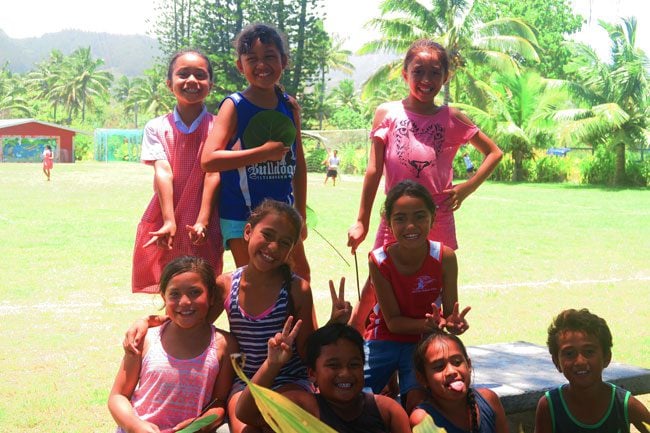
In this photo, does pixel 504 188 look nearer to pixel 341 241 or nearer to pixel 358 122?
pixel 341 241

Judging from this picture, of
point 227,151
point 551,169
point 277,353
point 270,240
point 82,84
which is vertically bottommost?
point 277,353

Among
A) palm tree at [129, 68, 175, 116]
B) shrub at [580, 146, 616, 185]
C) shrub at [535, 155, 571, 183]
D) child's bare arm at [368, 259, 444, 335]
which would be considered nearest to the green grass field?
child's bare arm at [368, 259, 444, 335]

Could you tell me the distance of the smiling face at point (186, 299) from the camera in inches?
106

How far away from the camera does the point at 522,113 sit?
30.0 metres

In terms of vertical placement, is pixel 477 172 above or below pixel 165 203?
above

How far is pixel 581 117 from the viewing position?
27.2 metres

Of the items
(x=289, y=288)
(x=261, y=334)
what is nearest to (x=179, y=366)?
(x=261, y=334)

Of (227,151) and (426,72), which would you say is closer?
(227,151)

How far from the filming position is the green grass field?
4.44 meters

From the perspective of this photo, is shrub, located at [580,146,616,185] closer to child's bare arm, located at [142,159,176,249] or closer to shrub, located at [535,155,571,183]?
shrub, located at [535,155,571,183]

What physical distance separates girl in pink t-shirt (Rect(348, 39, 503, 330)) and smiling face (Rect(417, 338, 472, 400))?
0.99m

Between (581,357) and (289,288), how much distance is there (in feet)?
3.21

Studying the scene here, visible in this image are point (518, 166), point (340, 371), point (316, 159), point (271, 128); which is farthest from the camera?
point (316, 159)

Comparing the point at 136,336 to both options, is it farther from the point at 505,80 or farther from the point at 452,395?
the point at 505,80
